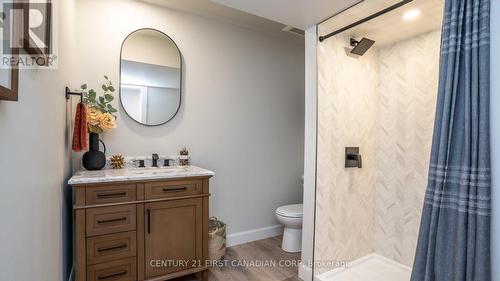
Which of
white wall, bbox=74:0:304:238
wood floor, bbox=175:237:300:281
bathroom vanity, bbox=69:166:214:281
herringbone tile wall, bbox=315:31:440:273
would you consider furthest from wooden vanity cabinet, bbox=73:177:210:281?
herringbone tile wall, bbox=315:31:440:273

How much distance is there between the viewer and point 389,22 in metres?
2.04

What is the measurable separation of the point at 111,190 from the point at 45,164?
59 centimetres

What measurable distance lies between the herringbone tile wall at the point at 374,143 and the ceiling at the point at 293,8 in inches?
11.0

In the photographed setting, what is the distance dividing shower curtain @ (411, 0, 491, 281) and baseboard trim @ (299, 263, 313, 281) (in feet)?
3.29

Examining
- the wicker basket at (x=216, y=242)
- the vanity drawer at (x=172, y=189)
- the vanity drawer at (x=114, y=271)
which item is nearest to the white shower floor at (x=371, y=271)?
the wicker basket at (x=216, y=242)

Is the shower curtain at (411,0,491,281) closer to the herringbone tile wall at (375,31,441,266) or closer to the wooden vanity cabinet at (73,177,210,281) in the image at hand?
the herringbone tile wall at (375,31,441,266)

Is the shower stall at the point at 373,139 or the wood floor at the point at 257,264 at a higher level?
the shower stall at the point at 373,139

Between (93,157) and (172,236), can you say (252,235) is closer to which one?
(172,236)

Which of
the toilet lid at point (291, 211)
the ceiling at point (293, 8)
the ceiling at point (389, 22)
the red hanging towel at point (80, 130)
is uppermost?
the ceiling at point (389, 22)

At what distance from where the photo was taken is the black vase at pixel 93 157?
1982mm

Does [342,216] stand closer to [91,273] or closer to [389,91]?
[389,91]

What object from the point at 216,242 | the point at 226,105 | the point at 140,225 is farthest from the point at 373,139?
the point at 140,225

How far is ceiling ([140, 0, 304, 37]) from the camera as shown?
2.41 m
